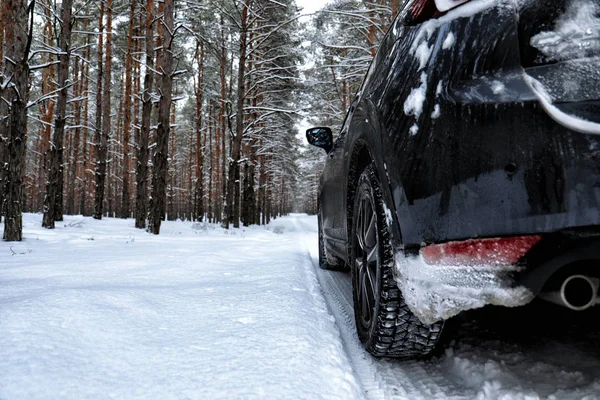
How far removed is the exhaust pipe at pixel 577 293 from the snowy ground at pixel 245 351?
425 mm

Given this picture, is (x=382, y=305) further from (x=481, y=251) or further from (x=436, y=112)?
(x=436, y=112)

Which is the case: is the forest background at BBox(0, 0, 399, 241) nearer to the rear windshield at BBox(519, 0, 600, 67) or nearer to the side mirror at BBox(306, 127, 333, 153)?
the side mirror at BBox(306, 127, 333, 153)

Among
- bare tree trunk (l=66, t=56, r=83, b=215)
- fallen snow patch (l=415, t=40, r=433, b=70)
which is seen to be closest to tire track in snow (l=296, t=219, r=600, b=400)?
fallen snow patch (l=415, t=40, r=433, b=70)

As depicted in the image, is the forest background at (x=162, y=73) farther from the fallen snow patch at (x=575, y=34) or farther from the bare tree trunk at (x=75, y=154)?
the fallen snow patch at (x=575, y=34)

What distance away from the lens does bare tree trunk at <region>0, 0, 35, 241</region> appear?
572 centimetres

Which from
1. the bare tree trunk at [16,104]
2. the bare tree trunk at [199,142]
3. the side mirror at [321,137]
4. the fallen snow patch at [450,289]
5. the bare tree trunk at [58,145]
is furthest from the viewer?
the bare tree trunk at [199,142]

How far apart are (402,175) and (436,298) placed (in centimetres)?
42

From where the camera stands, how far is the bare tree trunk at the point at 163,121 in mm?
8691

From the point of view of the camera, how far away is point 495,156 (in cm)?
101

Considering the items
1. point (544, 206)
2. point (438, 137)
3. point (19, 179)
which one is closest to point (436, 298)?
point (544, 206)

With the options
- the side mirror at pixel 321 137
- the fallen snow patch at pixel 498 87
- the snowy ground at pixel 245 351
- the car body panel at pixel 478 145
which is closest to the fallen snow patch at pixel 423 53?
the car body panel at pixel 478 145

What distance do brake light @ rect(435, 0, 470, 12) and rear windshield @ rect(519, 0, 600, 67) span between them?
193mm

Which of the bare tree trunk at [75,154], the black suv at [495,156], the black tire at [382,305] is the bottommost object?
the black tire at [382,305]

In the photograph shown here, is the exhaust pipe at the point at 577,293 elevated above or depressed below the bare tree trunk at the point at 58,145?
below
